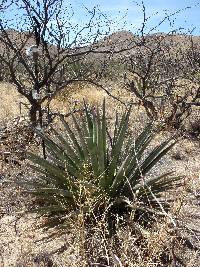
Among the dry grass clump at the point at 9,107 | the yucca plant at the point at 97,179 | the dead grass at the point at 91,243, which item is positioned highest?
the dry grass clump at the point at 9,107

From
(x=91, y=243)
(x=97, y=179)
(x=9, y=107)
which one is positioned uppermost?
(x=9, y=107)

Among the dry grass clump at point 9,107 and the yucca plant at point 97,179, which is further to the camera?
the dry grass clump at point 9,107

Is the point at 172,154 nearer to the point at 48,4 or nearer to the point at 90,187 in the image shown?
the point at 48,4

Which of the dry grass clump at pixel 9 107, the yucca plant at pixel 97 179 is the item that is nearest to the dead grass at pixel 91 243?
the yucca plant at pixel 97 179

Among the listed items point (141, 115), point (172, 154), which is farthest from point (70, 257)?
point (141, 115)

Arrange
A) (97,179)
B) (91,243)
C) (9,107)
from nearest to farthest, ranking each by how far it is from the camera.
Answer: (91,243)
(97,179)
(9,107)

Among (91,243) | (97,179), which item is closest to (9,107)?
(97,179)

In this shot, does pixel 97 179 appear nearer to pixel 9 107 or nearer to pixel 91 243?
pixel 91 243

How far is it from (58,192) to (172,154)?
3.54 meters

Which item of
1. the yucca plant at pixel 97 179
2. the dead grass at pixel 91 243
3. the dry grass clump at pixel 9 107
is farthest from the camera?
the dry grass clump at pixel 9 107

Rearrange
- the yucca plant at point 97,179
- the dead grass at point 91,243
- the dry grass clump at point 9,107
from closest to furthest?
the dead grass at point 91,243 → the yucca plant at point 97,179 → the dry grass clump at point 9,107

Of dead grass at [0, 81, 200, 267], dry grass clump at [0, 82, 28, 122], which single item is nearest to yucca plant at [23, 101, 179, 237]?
dead grass at [0, 81, 200, 267]

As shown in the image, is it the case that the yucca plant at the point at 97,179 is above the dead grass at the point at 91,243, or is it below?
above

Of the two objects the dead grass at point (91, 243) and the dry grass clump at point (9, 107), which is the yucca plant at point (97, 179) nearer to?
the dead grass at point (91, 243)
